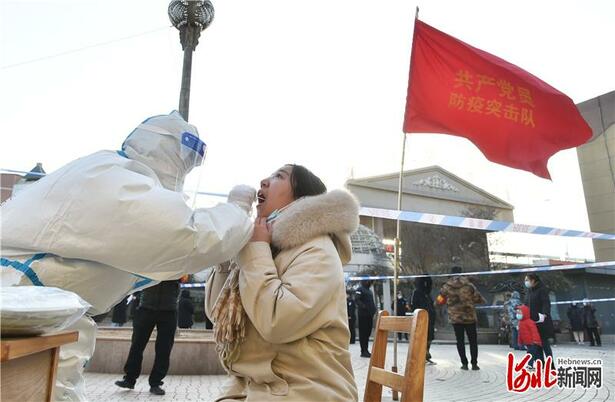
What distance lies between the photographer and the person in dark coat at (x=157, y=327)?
4.64 m

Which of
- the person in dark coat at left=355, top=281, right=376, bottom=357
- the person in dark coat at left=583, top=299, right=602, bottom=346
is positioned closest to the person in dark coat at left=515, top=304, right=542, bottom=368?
the person in dark coat at left=355, top=281, right=376, bottom=357

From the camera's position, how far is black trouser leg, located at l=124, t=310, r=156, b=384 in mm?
4637

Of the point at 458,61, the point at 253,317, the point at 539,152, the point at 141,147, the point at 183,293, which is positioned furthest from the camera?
the point at 183,293

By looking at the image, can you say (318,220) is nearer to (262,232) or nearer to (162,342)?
(262,232)

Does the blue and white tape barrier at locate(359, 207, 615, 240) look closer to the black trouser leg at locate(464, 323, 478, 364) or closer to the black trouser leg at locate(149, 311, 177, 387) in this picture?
the black trouser leg at locate(464, 323, 478, 364)

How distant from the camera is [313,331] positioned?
5.33ft

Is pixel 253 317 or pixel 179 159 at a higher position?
pixel 179 159

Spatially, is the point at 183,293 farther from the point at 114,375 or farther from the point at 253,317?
the point at 253,317

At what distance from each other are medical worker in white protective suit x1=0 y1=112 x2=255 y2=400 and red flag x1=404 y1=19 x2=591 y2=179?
14.3 feet

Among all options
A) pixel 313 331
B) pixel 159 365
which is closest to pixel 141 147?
pixel 313 331

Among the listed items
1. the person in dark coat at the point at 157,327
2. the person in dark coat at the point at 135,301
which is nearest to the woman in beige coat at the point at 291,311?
the person in dark coat at the point at 157,327

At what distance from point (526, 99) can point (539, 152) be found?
Answer: 2.60ft

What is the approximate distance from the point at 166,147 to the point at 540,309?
7094mm

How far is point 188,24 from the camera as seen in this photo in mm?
7395
